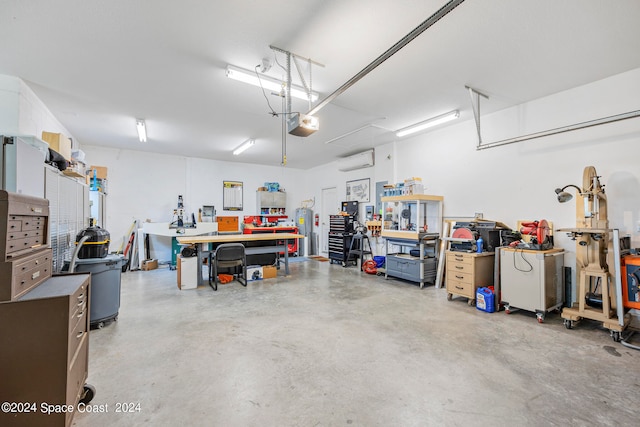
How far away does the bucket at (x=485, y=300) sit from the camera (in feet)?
11.8

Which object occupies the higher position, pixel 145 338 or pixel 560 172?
pixel 560 172

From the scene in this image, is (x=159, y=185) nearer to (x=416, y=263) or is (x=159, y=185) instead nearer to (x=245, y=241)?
(x=245, y=241)

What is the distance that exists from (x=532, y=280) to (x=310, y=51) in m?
3.90

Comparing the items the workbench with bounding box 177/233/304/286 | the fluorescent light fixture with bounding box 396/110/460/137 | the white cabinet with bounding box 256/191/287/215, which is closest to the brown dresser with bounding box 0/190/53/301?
the workbench with bounding box 177/233/304/286

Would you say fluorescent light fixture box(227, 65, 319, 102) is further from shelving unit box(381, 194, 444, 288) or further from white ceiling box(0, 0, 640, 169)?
shelving unit box(381, 194, 444, 288)

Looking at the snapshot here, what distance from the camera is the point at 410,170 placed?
593 cm

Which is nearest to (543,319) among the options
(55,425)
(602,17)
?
(602,17)

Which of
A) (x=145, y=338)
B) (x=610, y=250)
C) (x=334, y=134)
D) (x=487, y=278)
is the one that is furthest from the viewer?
(x=334, y=134)

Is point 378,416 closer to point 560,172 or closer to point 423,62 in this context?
point 423,62

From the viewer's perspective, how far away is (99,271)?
3.02 m

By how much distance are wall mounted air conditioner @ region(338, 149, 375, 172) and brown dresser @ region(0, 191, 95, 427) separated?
6268mm

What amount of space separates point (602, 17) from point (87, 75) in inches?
223

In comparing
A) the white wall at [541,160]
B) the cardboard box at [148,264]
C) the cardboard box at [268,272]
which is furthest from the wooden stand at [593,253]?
the cardboard box at [148,264]

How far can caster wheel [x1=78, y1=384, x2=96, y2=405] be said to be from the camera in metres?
1.85
